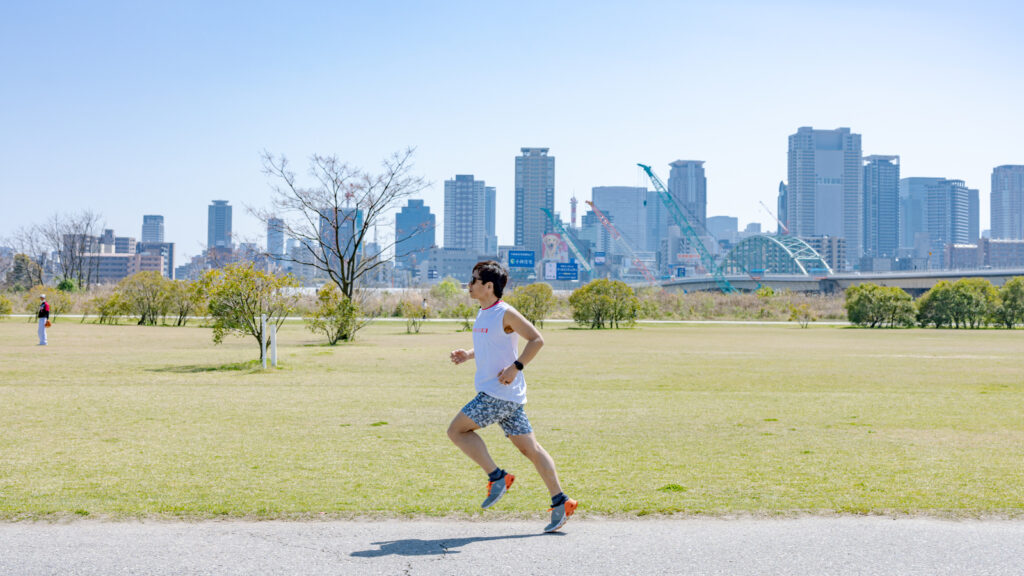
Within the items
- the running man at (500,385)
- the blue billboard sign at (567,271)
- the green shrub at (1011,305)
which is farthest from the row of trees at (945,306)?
the running man at (500,385)

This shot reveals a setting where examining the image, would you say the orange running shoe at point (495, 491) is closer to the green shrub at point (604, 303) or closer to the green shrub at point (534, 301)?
the green shrub at point (604, 303)

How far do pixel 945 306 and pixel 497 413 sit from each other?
188 ft

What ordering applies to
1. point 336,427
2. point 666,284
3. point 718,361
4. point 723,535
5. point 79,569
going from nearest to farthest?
point 79,569, point 723,535, point 336,427, point 718,361, point 666,284

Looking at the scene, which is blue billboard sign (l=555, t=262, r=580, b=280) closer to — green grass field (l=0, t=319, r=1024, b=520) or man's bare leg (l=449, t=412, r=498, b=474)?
green grass field (l=0, t=319, r=1024, b=520)

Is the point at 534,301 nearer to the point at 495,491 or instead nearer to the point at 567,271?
the point at 495,491

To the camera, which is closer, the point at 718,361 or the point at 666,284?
the point at 718,361

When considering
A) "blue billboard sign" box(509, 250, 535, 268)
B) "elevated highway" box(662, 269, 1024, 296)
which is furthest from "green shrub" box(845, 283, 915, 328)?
"blue billboard sign" box(509, 250, 535, 268)

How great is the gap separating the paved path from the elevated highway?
91.3 metres

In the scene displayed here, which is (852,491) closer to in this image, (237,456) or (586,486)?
(586,486)

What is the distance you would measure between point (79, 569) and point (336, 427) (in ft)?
20.4

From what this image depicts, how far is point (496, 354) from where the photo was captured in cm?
575

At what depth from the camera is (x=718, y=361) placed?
78.1ft

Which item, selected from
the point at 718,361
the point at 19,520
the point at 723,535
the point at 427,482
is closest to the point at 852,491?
the point at 723,535

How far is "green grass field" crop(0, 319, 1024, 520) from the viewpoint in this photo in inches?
261
